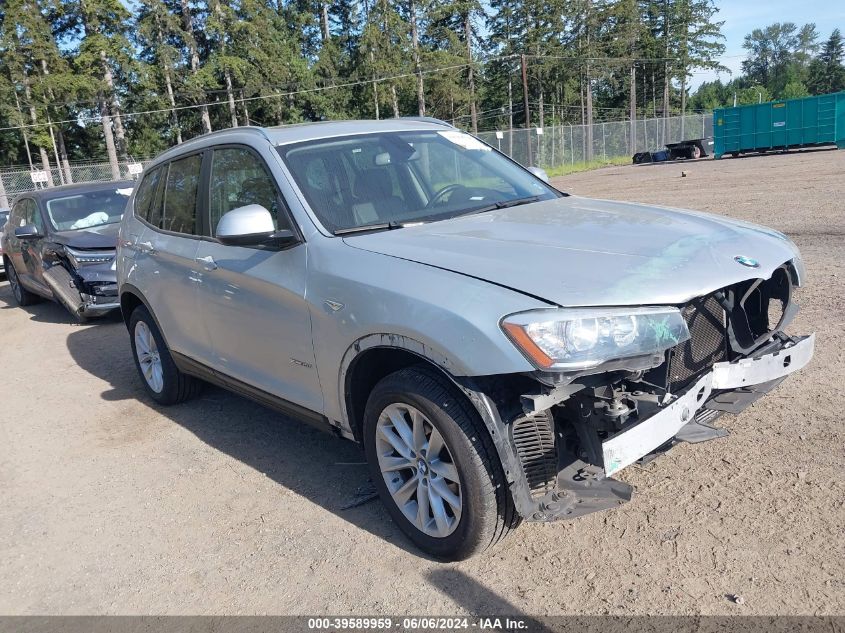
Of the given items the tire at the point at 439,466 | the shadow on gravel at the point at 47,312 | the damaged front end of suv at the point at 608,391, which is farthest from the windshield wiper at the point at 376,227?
the shadow on gravel at the point at 47,312

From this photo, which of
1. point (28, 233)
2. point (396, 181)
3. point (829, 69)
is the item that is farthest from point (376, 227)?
point (829, 69)

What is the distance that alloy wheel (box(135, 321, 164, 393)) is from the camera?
5.45 metres

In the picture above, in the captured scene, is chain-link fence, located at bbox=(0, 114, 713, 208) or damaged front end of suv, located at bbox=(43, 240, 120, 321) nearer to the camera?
damaged front end of suv, located at bbox=(43, 240, 120, 321)

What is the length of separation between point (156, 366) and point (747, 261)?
14.2 ft

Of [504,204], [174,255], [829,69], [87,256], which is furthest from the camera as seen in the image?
[829,69]

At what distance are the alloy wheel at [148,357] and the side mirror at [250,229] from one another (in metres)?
2.27

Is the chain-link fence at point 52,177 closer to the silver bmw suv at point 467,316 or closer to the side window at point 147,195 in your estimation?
the side window at point 147,195

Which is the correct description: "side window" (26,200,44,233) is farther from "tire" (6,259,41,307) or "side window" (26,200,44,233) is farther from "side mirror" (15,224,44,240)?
"tire" (6,259,41,307)

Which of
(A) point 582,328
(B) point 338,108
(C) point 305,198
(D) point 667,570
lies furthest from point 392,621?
(B) point 338,108

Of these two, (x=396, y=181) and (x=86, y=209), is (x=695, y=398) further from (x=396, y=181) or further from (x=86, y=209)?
(x=86, y=209)

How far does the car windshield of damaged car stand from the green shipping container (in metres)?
37.0

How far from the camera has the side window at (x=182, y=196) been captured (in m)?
4.62

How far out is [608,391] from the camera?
2682mm

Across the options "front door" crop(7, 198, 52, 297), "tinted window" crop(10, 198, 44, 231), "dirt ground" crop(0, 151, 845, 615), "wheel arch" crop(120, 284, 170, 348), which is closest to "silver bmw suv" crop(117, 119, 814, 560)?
"dirt ground" crop(0, 151, 845, 615)
